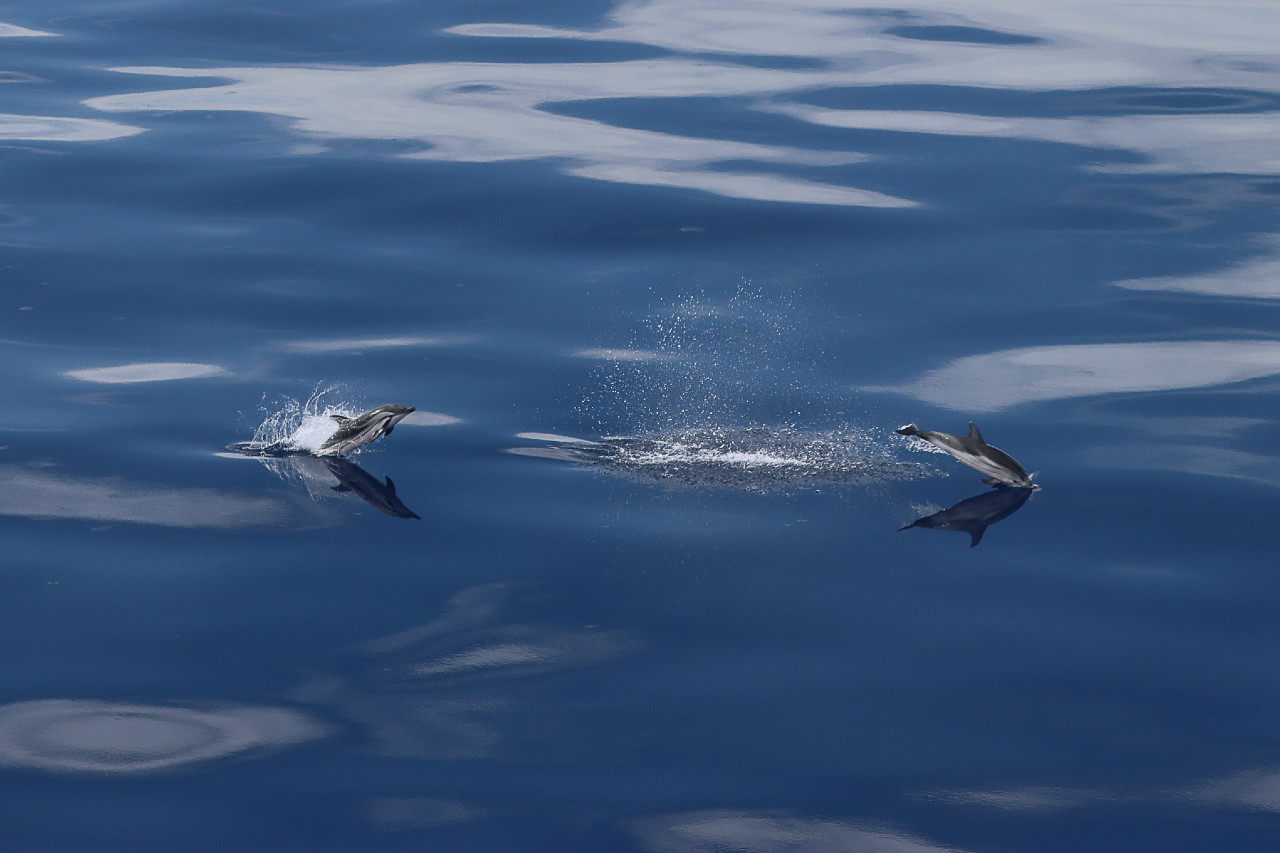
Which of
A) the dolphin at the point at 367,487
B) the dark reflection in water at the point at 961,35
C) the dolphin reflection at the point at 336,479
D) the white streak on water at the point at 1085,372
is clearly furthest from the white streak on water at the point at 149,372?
the dark reflection in water at the point at 961,35

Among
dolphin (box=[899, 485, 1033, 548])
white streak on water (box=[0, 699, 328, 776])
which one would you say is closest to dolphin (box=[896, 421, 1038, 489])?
dolphin (box=[899, 485, 1033, 548])

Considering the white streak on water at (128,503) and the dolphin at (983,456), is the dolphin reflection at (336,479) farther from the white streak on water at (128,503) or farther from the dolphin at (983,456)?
the dolphin at (983,456)

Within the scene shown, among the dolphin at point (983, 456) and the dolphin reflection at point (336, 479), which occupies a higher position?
the dolphin at point (983, 456)

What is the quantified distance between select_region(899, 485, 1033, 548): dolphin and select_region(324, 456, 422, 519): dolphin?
3805 mm

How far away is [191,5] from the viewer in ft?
93.3

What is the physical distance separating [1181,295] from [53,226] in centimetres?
1273

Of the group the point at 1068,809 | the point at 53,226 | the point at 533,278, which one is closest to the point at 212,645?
the point at 1068,809

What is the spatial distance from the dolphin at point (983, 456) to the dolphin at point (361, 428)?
3969 millimetres

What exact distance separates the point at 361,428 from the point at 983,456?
4.92 metres

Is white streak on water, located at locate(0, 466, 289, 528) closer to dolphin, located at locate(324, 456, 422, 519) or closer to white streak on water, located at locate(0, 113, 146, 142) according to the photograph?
dolphin, located at locate(324, 456, 422, 519)

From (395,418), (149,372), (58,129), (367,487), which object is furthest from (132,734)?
(58,129)

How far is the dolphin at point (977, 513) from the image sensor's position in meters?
11.4

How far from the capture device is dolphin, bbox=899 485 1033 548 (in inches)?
449

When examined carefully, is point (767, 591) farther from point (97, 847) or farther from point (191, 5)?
point (191, 5)
